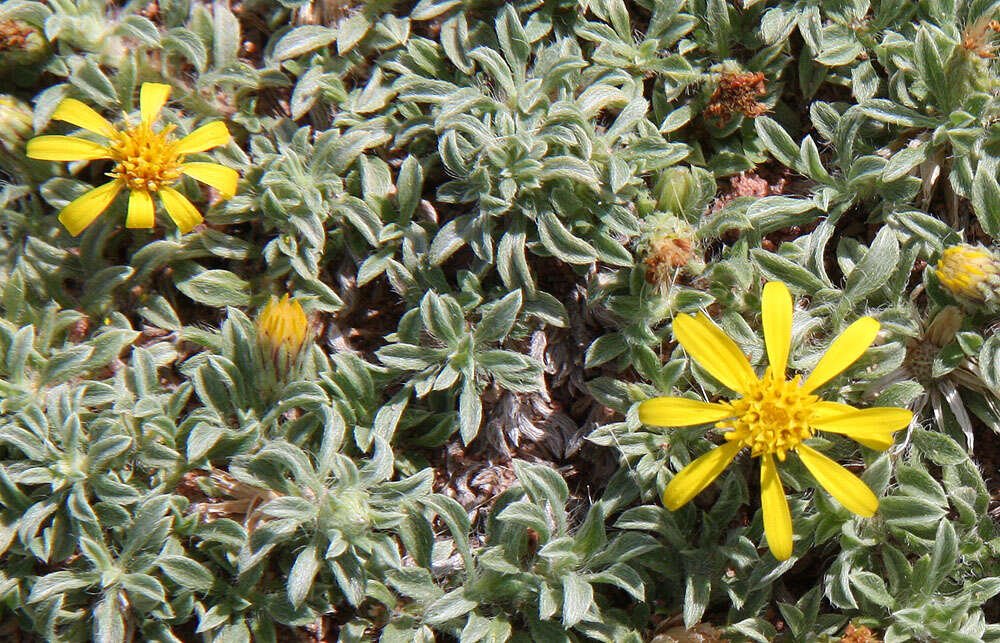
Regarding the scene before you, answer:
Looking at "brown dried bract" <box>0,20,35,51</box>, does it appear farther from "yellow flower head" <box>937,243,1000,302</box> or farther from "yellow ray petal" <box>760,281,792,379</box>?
"yellow flower head" <box>937,243,1000,302</box>

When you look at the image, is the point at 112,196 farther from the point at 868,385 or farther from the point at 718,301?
the point at 868,385

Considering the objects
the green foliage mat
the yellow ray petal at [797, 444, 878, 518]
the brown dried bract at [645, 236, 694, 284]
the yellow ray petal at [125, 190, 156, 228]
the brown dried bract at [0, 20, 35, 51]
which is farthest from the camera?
the brown dried bract at [0, 20, 35, 51]

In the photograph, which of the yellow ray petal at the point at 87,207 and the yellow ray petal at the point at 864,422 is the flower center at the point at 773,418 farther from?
the yellow ray petal at the point at 87,207

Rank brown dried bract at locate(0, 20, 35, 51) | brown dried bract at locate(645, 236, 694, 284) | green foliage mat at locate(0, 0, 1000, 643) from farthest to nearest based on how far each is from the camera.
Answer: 1. brown dried bract at locate(0, 20, 35, 51)
2. brown dried bract at locate(645, 236, 694, 284)
3. green foliage mat at locate(0, 0, 1000, 643)

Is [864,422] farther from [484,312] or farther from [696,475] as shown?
[484,312]

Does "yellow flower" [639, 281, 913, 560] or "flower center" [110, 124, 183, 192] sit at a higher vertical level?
"flower center" [110, 124, 183, 192]

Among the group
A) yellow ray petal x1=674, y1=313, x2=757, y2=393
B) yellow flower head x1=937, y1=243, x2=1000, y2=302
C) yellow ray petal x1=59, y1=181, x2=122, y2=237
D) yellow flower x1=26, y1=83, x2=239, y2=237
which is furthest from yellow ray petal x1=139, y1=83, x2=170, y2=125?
yellow flower head x1=937, y1=243, x2=1000, y2=302

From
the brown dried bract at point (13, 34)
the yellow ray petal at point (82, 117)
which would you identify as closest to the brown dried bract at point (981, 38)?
the yellow ray petal at point (82, 117)

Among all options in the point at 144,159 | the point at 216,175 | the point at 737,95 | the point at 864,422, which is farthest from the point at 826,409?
the point at 144,159

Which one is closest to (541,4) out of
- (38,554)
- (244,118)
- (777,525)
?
(244,118)
